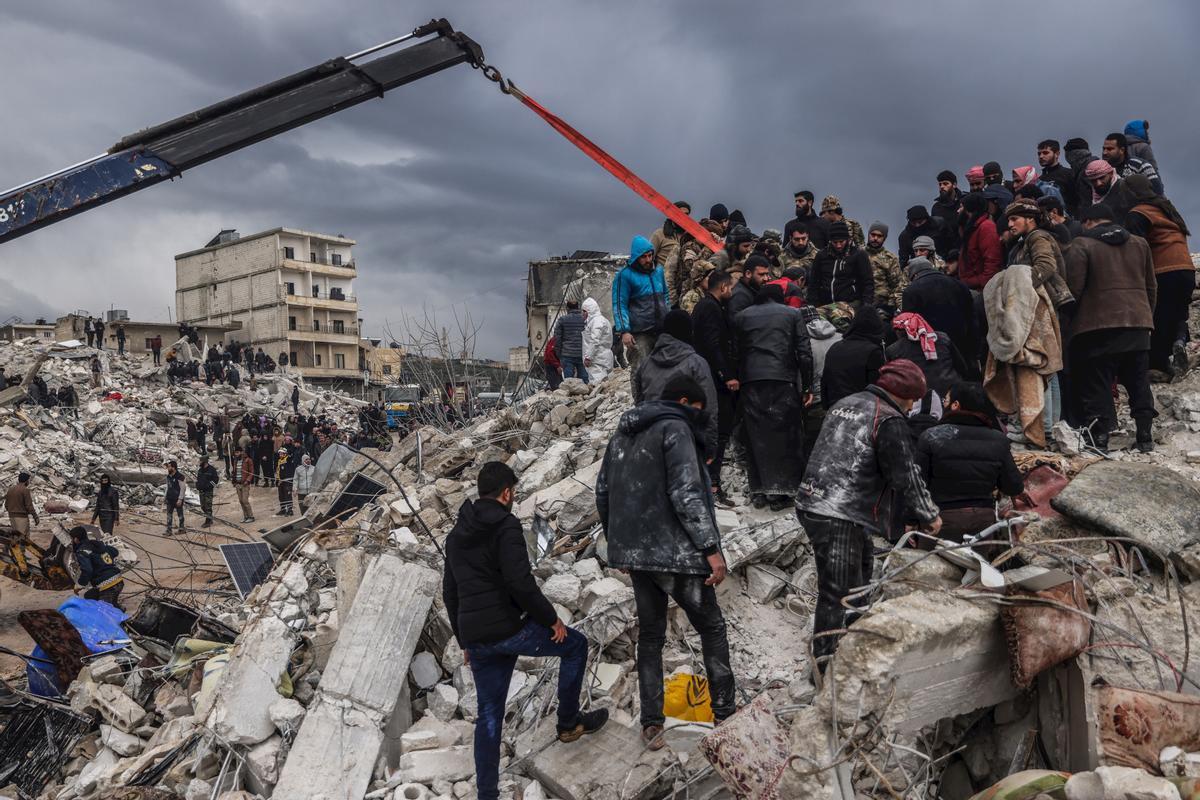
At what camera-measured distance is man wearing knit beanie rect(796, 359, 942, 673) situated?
383 centimetres

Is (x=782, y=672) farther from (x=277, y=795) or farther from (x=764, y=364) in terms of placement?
(x=277, y=795)

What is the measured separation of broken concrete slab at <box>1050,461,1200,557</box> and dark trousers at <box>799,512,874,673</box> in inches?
52.3

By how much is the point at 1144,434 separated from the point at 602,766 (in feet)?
16.9

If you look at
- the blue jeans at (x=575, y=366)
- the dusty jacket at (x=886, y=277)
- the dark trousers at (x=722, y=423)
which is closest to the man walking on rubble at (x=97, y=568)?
the blue jeans at (x=575, y=366)

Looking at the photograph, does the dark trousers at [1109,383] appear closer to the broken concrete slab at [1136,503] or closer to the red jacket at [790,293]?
the broken concrete slab at [1136,503]

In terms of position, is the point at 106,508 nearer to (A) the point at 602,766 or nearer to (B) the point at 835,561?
(A) the point at 602,766

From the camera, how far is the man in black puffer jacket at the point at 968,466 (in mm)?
4137

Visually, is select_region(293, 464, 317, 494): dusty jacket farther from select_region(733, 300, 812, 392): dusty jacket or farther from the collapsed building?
select_region(733, 300, 812, 392): dusty jacket

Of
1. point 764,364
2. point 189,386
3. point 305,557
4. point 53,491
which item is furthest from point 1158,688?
point 189,386

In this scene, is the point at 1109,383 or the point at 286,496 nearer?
the point at 1109,383

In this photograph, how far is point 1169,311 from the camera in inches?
280

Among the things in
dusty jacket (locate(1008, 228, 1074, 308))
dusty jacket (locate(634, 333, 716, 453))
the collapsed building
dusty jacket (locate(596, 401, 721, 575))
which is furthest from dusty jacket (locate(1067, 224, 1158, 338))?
dusty jacket (locate(596, 401, 721, 575))

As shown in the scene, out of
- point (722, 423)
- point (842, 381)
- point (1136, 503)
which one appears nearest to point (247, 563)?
point (722, 423)

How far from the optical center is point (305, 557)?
6730 mm
